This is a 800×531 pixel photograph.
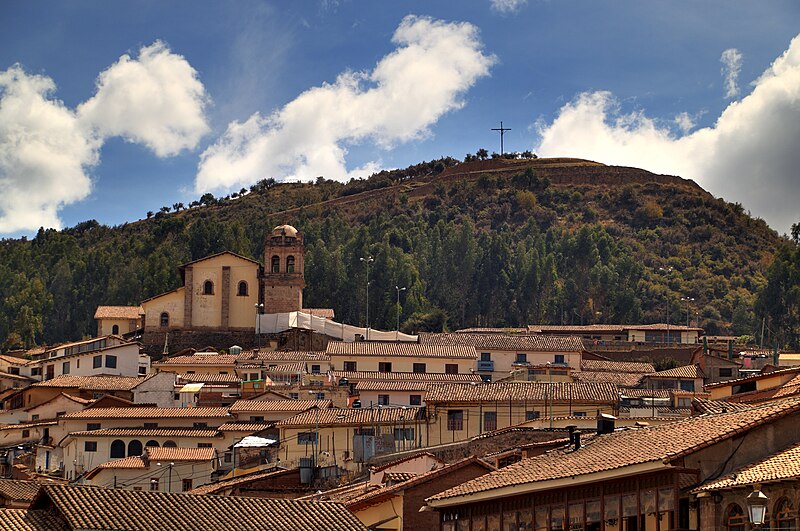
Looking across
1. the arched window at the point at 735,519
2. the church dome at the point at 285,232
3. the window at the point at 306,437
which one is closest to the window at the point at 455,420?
the window at the point at 306,437

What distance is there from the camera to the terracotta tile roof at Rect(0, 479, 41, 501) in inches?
1581

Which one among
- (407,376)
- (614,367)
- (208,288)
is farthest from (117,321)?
(614,367)

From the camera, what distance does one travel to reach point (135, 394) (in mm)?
70000

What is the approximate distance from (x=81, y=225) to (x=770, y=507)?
564 feet

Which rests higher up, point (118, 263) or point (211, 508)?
point (118, 263)

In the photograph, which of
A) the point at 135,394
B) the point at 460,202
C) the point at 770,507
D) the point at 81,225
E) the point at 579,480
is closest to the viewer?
the point at 770,507

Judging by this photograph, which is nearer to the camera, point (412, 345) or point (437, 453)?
point (437, 453)

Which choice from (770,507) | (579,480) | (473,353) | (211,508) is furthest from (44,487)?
(473,353)

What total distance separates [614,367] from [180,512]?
52839mm

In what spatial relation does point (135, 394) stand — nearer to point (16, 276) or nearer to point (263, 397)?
point (263, 397)

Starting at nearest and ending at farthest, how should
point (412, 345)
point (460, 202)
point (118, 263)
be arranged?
point (412, 345) < point (118, 263) < point (460, 202)

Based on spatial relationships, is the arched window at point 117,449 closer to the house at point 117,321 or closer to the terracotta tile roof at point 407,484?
the terracotta tile roof at point 407,484

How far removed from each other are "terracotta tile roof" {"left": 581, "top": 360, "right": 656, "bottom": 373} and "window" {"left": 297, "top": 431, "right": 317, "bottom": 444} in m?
26.0

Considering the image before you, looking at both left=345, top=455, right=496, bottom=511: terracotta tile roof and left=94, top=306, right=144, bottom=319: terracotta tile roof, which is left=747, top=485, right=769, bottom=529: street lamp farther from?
left=94, top=306, right=144, bottom=319: terracotta tile roof
